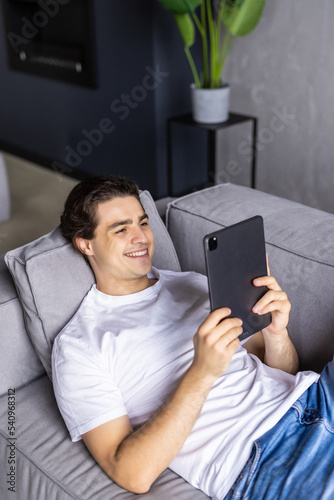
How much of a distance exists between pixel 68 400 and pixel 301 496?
0.49 metres

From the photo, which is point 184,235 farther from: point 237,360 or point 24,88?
point 24,88

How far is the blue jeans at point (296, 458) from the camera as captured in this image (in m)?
1.06

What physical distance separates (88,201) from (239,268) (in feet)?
1.47

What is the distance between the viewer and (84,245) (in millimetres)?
1443

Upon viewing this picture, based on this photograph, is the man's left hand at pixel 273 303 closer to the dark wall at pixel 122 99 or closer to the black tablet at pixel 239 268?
the black tablet at pixel 239 268

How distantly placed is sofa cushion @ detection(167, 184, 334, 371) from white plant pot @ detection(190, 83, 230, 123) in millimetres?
1320

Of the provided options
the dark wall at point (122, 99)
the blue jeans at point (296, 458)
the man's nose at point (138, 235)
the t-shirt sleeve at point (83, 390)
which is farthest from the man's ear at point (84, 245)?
the dark wall at point (122, 99)

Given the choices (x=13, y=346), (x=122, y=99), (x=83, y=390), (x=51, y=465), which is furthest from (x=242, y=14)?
(x=51, y=465)

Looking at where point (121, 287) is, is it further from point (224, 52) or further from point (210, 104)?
point (224, 52)

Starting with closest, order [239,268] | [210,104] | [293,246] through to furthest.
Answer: [239,268] → [293,246] → [210,104]

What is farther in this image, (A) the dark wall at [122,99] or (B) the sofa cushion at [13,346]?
(A) the dark wall at [122,99]

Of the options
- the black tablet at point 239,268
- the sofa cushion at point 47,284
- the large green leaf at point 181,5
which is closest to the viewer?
the black tablet at point 239,268

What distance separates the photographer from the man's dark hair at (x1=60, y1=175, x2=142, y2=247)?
143 cm

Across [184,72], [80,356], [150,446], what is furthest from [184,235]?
[184,72]
